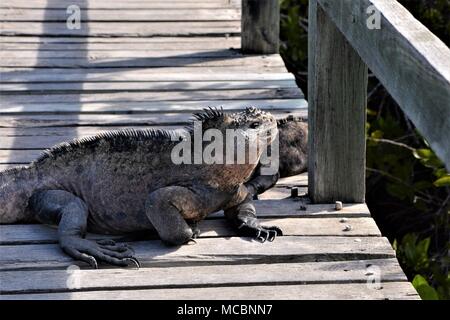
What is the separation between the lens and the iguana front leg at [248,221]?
14.8 feet

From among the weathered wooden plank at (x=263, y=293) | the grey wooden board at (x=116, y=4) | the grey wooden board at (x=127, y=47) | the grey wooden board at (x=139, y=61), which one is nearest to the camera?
the weathered wooden plank at (x=263, y=293)

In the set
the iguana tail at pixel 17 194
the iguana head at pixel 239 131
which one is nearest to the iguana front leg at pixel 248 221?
the iguana head at pixel 239 131

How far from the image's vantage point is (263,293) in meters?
3.97

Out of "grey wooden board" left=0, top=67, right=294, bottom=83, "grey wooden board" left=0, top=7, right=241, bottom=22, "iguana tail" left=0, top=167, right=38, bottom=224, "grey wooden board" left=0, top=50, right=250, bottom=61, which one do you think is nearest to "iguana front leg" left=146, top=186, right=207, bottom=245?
"iguana tail" left=0, top=167, right=38, bottom=224

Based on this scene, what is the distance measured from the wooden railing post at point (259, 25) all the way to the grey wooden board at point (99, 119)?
135 cm

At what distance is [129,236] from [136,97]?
2.17 m

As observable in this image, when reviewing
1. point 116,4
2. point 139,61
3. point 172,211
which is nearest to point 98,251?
point 172,211

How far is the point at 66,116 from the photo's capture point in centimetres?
620

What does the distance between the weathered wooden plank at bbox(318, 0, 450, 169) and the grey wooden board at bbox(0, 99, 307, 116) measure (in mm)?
2237

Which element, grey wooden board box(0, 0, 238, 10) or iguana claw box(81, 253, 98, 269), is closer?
iguana claw box(81, 253, 98, 269)

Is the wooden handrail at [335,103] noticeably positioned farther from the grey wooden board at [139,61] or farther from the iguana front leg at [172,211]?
the grey wooden board at [139,61]

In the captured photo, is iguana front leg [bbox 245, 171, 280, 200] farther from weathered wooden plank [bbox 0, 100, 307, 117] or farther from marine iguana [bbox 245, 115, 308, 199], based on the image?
weathered wooden plank [bbox 0, 100, 307, 117]

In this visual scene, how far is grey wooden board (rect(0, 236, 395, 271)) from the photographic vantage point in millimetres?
4250

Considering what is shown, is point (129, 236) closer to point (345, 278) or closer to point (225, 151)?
point (225, 151)
